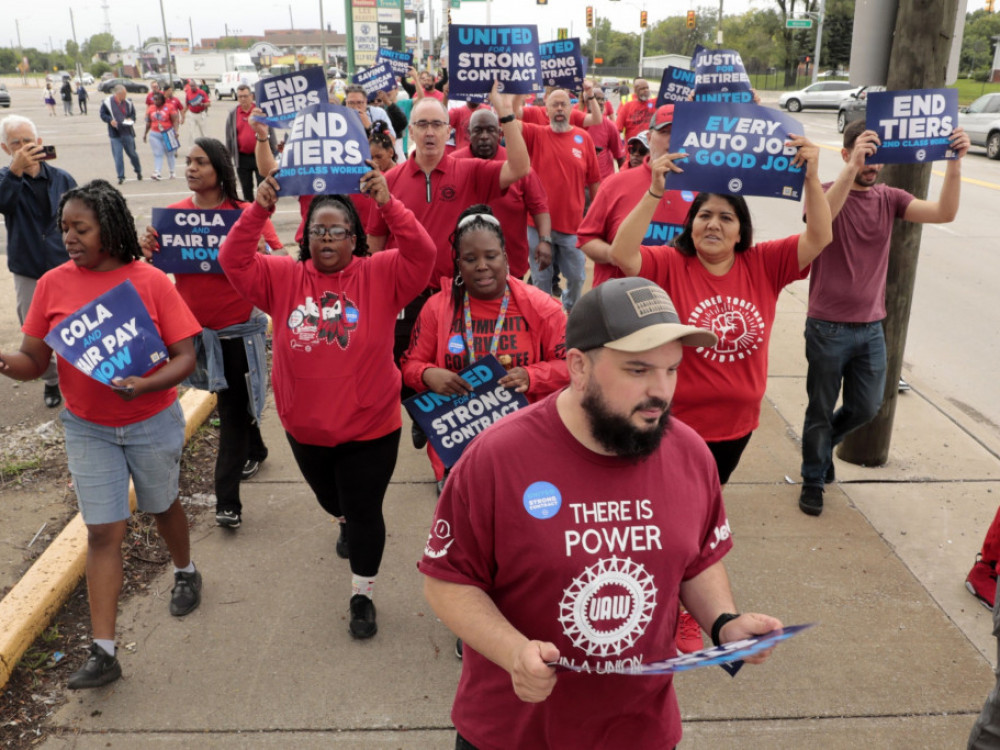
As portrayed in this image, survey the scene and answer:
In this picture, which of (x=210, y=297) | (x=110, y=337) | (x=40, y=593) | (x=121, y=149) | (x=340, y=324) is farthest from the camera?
(x=121, y=149)

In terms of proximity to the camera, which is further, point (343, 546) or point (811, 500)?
point (811, 500)

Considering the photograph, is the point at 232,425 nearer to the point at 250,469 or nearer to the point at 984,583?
the point at 250,469

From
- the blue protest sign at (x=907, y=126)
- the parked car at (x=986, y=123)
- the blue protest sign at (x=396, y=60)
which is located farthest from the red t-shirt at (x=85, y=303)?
the parked car at (x=986, y=123)

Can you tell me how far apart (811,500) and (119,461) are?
3.79 m

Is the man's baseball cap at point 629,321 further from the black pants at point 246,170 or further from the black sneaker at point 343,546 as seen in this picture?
the black pants at point 246,170

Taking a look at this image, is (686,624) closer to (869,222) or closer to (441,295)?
(441,295)

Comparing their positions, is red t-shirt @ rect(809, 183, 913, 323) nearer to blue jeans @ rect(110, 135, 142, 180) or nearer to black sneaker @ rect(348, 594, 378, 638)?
black sneaker @ rect(348, 594, 378, 638)

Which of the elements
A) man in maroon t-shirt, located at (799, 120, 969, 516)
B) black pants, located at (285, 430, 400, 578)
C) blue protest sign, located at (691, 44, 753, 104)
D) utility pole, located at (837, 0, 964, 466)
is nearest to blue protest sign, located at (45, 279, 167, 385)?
black pants, located at (285, 430, 400, 578)

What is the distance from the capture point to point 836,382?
5027 mm

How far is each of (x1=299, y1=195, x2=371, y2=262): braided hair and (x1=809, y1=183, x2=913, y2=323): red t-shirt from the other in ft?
8.34

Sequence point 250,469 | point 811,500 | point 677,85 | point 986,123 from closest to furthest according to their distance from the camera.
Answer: point 811,500
point 250,469
point 677,85
point 986,123

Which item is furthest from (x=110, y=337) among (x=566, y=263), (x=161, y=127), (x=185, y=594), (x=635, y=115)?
(x=161, y=127)

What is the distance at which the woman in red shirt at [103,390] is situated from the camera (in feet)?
12.1

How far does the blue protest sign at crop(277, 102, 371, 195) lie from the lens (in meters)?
4.03
